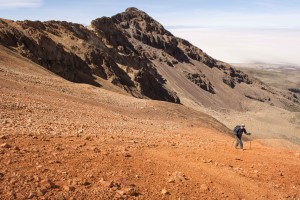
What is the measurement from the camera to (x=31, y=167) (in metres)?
9.57

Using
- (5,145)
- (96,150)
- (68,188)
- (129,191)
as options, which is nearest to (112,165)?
(96,150)

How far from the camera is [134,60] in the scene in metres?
78.4

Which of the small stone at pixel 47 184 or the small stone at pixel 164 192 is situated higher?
the small stone at pixel 47 184

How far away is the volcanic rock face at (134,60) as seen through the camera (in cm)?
4897

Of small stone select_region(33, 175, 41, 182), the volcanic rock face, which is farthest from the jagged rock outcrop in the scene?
small stone select_region(33, 175, 41, 182)

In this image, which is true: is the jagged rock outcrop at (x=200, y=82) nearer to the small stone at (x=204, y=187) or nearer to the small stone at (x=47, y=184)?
the small stone at (x=204, y=187)

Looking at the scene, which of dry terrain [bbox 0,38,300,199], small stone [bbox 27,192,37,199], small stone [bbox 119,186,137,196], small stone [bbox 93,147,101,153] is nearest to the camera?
small stone [bbox 27,192,37,199]

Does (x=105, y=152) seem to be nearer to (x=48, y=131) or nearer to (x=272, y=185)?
(x=48, y=131)

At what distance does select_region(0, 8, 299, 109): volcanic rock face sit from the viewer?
49.0 metres

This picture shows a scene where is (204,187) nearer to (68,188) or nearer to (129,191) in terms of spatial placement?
(129,191)

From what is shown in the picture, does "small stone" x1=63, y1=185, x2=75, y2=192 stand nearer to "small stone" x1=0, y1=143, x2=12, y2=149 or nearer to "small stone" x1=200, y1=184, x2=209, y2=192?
"small stone" x1=0, y1=143, x2=12, y2=149

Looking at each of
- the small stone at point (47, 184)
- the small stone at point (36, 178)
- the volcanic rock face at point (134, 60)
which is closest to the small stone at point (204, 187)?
the small stone at point (47, 184)

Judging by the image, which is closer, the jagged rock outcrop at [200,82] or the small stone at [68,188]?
the small stone at [68,188]

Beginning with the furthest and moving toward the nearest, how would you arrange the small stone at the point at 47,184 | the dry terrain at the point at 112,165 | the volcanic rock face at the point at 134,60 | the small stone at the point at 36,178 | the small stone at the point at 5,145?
the volcanic rock face at the point at 134,60 < the small stone at the point at 5,145 < the dry terrain at the point at 112,165 < the small stone at the point at 36,178 < the small stone at the point at 47,184
